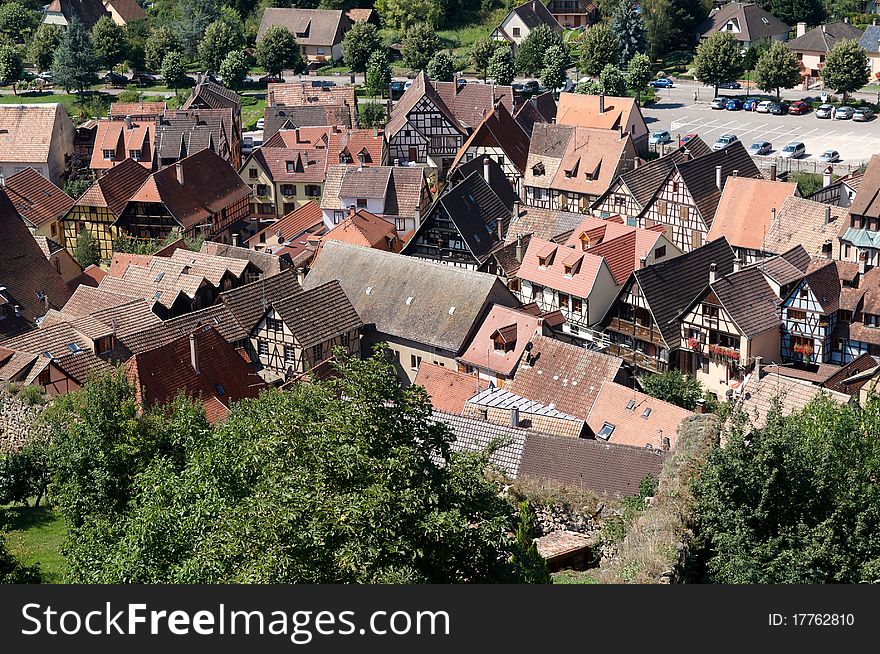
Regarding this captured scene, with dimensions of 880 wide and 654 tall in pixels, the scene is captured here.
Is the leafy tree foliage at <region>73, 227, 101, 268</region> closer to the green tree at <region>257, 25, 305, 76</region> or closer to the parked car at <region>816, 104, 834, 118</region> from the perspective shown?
the green tree at <region>257, 25, 305, 76</region>

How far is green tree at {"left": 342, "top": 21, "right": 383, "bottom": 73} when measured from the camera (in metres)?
122

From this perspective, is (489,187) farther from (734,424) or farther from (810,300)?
(734,424)

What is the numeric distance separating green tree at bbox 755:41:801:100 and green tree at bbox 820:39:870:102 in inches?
110

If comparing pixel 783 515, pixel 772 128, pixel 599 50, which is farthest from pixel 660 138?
pixel 783 515

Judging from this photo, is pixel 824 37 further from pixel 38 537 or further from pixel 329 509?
pixel 329 509

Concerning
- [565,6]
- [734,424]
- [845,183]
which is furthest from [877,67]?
[734,424]

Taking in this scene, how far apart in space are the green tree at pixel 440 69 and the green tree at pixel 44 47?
38512 millimetres

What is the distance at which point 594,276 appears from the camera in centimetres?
6028

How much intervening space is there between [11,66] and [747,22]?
226 feet

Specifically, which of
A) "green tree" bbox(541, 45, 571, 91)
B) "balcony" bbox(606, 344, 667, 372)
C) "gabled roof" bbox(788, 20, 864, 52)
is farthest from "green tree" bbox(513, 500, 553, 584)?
"gabled roof" bbox(788, 20, 864, 52)

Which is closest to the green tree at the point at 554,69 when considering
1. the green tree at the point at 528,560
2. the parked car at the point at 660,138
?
the parked car at the point at 660,138

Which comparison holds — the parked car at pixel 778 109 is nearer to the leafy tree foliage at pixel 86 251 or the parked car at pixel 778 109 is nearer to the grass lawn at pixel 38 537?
the leafy tree foliage at pixel 86 251

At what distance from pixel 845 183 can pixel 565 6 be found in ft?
218

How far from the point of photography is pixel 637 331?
5847cm
